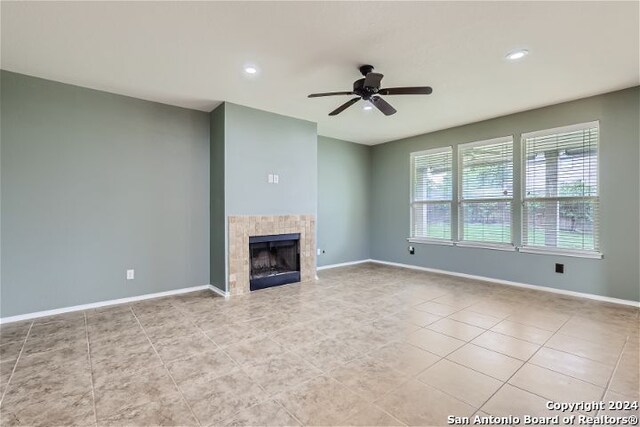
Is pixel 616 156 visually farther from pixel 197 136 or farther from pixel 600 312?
pixel 197 136

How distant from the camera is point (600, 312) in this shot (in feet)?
11.3

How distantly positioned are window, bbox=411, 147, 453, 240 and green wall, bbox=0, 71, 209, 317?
13.1 ft

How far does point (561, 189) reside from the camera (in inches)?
167

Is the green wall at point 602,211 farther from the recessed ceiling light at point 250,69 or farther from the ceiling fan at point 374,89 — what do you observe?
the recessed ceiling light at point 250,69

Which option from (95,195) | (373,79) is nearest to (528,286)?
(373,79)

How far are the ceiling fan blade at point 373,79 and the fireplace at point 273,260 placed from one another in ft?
8.76

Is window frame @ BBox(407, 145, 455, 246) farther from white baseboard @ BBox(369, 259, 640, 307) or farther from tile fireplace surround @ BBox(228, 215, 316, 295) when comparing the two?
tile fireplace surround @ BBox(228, 215, 316, 295)

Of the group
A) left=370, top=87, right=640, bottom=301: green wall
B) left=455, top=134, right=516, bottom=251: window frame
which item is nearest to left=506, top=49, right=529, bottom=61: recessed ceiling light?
left=370, top=87, right=640, bottom=301: green wall

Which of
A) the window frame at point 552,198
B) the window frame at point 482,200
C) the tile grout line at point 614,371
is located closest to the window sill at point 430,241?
the window frame at point 482,200

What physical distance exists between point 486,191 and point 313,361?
422cm

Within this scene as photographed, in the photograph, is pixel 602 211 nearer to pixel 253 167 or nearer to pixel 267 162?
pixel 267 162

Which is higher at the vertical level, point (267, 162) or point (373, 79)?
point (373, 79)

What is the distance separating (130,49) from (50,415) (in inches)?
115

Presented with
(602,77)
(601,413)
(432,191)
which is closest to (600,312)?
(601,413)
